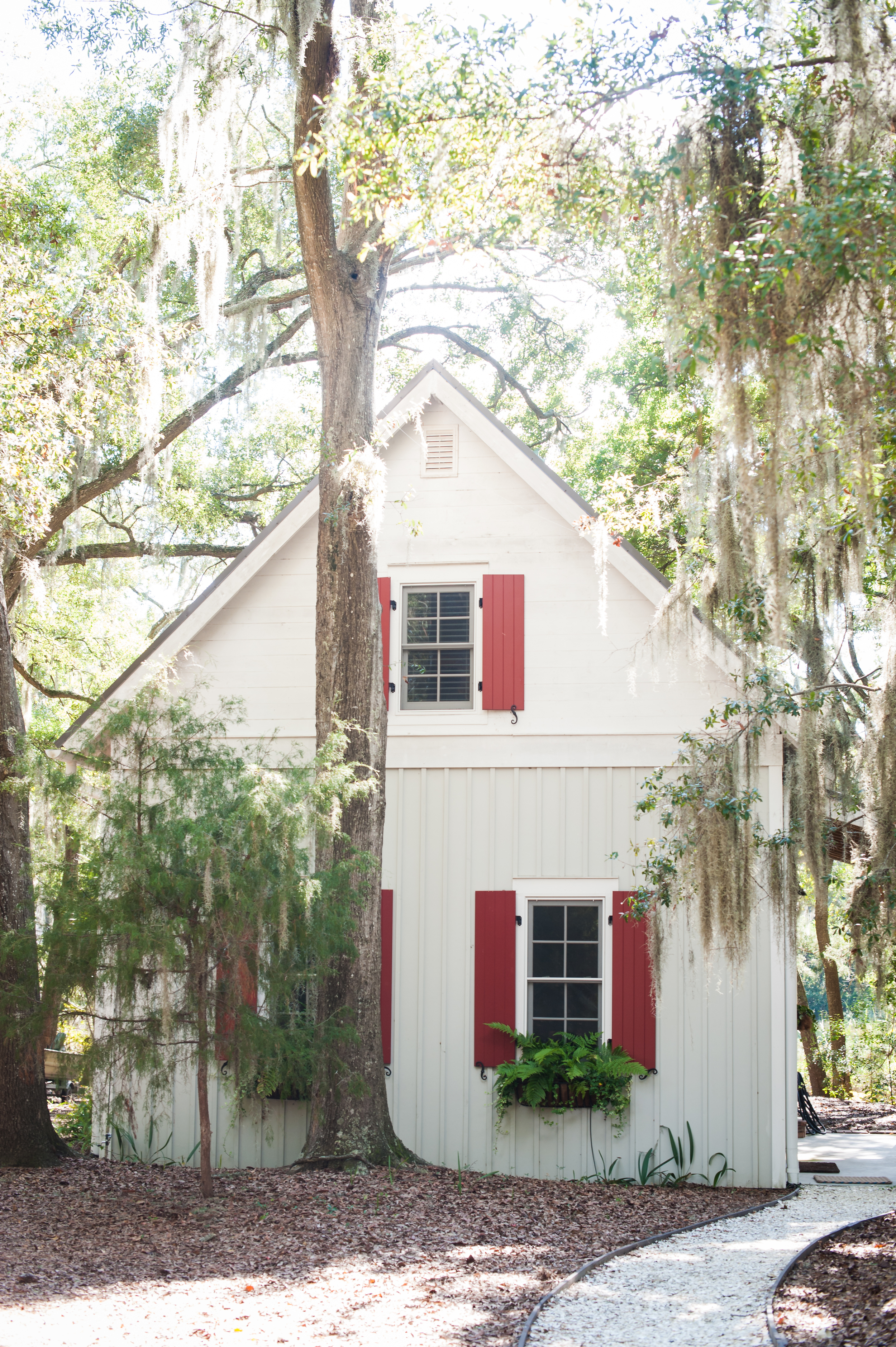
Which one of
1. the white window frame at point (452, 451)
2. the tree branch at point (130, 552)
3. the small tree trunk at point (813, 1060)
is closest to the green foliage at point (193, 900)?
the white window frame at point (452, 451)

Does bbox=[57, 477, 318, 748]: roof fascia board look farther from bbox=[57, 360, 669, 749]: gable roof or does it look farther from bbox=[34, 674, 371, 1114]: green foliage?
bbox=[34, 674, 371, 1114]: green foliage

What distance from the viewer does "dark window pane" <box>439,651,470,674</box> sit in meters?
9.55

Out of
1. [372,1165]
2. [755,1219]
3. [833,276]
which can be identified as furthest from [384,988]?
[833,276]

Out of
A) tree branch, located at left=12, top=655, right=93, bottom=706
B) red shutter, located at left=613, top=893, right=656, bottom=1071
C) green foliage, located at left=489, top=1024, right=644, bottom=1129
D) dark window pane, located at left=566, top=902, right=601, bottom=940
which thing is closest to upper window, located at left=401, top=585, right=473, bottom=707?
dark window pane, located at left=566, top=902, right=601, bottom=940

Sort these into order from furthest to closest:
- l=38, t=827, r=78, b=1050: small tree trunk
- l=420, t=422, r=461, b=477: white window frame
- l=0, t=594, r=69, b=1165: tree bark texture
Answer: l=420, t=422, r=461, b=477: white window frame < l=0, t=594, r=69, b=1165: tree bark texture < l=38, t=827, r=78, b=1050: small tree trunk

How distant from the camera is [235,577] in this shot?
9523mm

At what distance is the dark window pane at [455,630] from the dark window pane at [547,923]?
7.25 ft

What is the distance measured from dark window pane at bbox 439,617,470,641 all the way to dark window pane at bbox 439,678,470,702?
328mm

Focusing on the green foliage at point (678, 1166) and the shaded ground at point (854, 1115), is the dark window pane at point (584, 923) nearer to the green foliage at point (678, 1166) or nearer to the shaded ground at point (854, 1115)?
the green foliage at point (678, 1166)

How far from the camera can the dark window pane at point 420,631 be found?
9.62 metres

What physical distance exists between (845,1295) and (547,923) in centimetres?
413

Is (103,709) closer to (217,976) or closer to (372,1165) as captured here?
(217,976)

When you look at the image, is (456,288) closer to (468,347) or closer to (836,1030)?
(468,347)

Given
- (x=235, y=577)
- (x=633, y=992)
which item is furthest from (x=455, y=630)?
(x=633, y=992)
